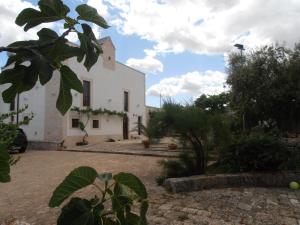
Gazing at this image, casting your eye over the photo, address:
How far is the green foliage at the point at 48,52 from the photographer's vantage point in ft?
2.56

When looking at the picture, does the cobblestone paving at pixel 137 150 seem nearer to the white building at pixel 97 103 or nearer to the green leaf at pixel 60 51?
the white building at pixel 97 103

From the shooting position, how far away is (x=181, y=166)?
688 centimetres

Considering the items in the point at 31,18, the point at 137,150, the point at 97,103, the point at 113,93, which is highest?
the point at 113,93

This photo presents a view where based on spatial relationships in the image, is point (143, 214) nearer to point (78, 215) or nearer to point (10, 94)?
point (78, 215)

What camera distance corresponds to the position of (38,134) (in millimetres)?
19953

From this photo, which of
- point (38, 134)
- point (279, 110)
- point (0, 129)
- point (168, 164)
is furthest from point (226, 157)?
point (38, 134)

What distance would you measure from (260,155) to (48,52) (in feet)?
21.1

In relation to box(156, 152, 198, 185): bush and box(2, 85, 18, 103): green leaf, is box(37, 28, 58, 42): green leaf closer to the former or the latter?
box(2, 85, 18, 103): green leaf

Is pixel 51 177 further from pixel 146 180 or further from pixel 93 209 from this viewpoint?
pixel 93 209

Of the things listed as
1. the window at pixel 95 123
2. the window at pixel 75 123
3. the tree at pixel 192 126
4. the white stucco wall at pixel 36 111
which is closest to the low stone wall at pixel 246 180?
the tree at pixel 192 126

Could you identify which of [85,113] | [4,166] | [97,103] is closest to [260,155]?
[4,166]

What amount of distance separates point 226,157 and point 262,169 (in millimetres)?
872

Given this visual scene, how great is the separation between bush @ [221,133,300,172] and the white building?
1030cm

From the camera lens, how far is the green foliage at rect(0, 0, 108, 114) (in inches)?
30.8
